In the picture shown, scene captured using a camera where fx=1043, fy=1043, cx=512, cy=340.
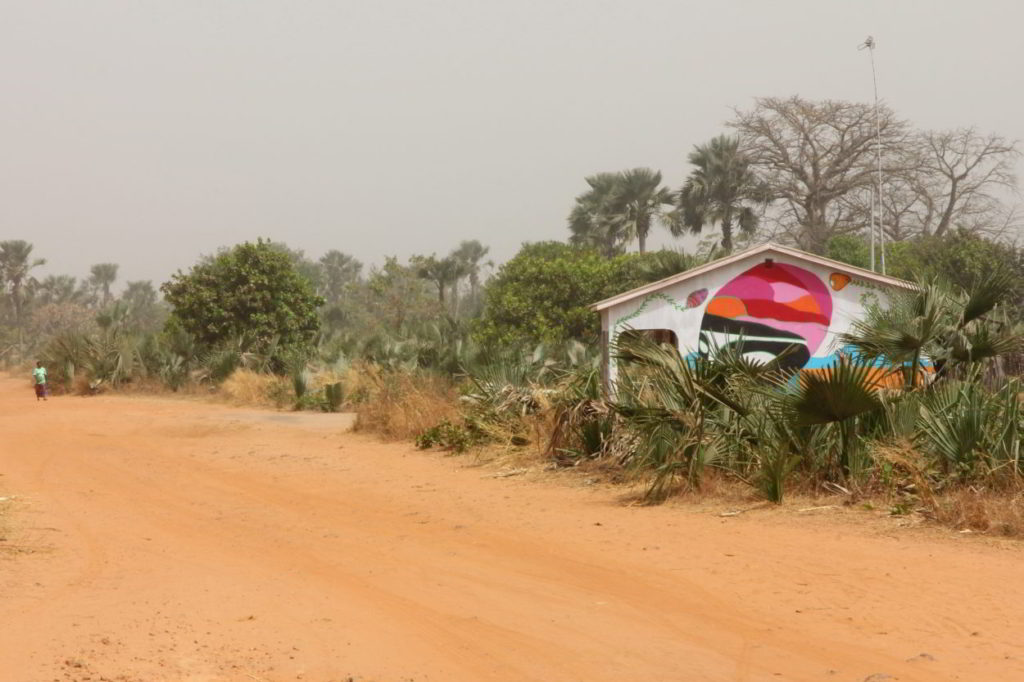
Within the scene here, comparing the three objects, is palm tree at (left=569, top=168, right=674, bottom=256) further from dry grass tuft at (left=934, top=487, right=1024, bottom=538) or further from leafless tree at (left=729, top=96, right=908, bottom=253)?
dry grass tuft at (left=934, top=487, right=1024, bottom=538)

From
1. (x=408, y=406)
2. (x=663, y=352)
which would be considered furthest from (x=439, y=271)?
(x=663, y=352)

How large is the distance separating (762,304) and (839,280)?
1356 millimetres

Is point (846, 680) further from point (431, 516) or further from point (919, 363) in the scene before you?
point (919, 363)

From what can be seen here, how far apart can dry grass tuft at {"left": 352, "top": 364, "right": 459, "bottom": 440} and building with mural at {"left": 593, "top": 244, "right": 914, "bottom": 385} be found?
3446 millimetres

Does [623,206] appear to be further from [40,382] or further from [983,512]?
[983,512]

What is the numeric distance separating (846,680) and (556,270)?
1121 inches

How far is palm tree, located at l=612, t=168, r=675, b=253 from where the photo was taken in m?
44.4

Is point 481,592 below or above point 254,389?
below

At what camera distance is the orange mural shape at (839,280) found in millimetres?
17688

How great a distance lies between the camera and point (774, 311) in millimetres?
17734

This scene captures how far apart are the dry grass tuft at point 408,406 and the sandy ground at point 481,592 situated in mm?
5682

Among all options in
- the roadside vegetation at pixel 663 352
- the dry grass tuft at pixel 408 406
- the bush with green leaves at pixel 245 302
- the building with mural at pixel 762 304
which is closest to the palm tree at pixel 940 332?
the roadside vegetation at pixel 663 352

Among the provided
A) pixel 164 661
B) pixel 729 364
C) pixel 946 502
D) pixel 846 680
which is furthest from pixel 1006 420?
pixel 164 661

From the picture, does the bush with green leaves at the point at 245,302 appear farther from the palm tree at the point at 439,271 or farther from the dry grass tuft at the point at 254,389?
the palm tree at the point at 439,271
